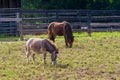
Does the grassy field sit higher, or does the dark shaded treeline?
Result: the grassy field

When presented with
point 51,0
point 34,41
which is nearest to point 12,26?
point 51,0

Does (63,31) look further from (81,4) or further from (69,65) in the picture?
(81,4)

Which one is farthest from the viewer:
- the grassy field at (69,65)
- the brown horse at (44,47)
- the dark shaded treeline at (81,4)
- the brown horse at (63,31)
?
the dark shaded treeline at (81,4)

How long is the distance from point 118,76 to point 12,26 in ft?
51.6

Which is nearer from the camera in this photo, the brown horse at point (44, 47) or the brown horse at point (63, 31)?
the brown horse at point (44, 47)

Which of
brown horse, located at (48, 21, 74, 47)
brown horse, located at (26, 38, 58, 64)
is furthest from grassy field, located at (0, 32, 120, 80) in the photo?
brown horse, located at (48, 21, 74, 47)

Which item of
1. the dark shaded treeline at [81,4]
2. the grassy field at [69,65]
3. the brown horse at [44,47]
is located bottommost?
the dark shaded treeline at [81,4]

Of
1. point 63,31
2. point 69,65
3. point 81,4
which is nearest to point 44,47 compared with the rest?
point 69,65

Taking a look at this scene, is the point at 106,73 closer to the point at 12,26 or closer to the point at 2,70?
the point at 2,70

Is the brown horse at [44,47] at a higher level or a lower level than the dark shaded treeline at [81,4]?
higher

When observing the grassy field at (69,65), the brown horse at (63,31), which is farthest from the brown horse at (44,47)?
the brown horse at (63,31)

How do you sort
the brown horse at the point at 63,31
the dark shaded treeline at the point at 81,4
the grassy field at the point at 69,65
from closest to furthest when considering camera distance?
the grassy field at the point at 69,65, the brown horse at the point at 63,31, the dark shaded treeline at the point at 81,4

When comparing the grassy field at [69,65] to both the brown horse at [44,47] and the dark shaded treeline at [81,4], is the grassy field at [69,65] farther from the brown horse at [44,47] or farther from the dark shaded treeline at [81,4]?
the dark shaded treeline at [81,4]

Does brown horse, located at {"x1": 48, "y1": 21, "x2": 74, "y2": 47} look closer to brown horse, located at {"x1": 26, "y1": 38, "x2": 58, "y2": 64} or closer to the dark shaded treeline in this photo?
brown horse, located at {"x1": 26, "y1": 38, "x2": 58, "y2": 64}
